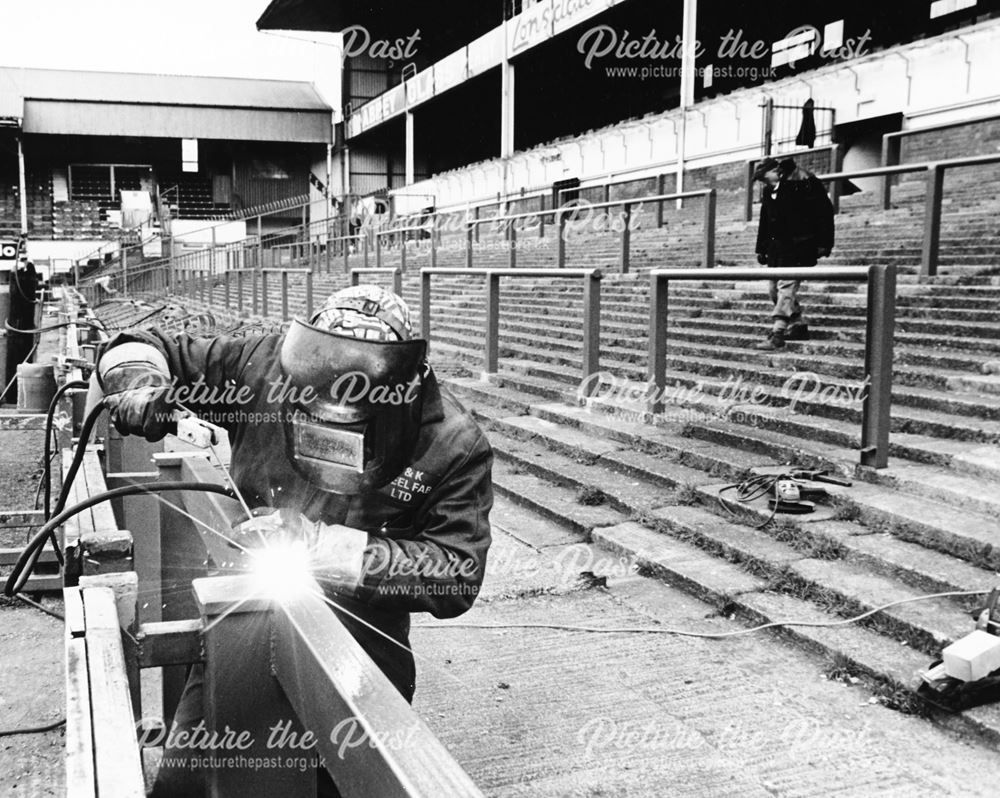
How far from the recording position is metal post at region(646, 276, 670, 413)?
267 inches

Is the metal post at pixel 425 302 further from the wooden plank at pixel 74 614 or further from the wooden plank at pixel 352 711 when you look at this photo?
the wooden plank at pixel 352 711

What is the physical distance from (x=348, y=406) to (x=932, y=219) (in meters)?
7.12

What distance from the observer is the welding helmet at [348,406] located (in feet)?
6.26

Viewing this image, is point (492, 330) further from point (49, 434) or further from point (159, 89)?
point (159, 89)

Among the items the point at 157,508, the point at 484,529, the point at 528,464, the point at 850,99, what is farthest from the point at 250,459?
the point at 850,99

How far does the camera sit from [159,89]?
153 ft

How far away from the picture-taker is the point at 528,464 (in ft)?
21.6

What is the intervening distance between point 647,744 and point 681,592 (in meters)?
1.34

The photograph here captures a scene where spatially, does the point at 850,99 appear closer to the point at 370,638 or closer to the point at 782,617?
the point at 782,617

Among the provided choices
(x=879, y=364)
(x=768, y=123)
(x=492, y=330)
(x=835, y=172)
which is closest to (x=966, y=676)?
(x=879, y=364)

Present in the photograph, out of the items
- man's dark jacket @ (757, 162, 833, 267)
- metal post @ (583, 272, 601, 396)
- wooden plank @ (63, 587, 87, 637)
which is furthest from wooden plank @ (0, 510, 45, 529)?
man's dark jacket @ (757, 162, 833, 267)

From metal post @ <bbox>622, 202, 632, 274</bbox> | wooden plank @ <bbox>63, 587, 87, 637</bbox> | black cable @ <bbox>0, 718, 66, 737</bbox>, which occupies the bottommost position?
black cable @ <bbox>0, 718, 66, 737</bbox>

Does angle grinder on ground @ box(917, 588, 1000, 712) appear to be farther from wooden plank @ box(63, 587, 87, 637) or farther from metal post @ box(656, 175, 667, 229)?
metal post @ box(656, 175, 667, 229)

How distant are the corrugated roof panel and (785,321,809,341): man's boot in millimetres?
40901
